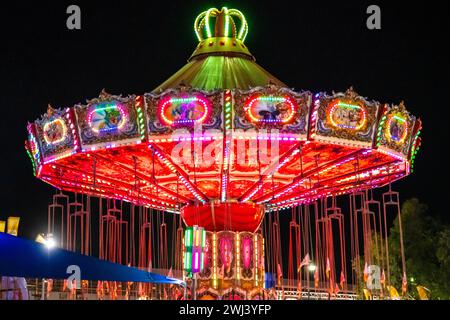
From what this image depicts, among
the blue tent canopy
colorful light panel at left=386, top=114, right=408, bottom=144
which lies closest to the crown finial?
colorful light panel at left=386, top=114, right=408, bottom=144

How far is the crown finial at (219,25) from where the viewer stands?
19844 mm

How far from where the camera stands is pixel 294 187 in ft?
65.9

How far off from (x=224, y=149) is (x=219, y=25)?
545 centimetres

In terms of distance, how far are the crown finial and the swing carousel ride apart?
1.3 inches

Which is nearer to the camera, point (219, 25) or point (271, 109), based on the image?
point (271, 109)

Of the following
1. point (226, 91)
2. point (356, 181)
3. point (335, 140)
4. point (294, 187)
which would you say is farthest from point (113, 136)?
point (356, 181)

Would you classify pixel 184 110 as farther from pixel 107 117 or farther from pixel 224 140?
pixel 107 117

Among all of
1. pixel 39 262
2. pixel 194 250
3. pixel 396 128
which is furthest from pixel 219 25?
pixel 39 262

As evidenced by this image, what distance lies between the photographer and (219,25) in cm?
2000

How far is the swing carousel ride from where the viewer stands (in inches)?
592

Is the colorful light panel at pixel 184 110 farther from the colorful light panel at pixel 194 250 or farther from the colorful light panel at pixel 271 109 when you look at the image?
the colorful light panel at pixel 194 250

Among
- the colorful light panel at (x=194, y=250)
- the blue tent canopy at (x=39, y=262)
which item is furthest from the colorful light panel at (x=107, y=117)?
the blue tent canopy at (x=39, y=262)

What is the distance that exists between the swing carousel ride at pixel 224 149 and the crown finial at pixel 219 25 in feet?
0.11
